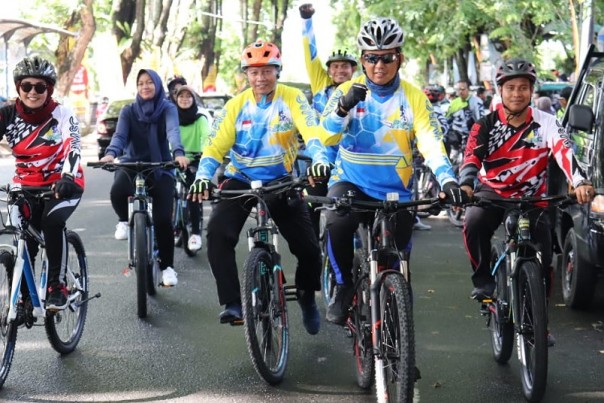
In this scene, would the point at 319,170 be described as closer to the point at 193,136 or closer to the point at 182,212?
the point at 182,212

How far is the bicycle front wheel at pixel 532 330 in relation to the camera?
5.23 meters

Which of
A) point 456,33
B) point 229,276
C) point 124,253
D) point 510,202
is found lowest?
point 124,253

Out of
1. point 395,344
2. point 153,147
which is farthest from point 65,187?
point 153,147

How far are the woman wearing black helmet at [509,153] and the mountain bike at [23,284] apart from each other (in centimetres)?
251

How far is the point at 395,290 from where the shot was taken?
15.8ft

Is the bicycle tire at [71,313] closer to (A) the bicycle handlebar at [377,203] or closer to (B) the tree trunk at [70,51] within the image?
(A) the bicycle handlebar at [377,203]

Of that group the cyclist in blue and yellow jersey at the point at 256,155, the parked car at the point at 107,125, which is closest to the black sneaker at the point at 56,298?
the cyclist in blue and yellow jersey at the point at 256,155

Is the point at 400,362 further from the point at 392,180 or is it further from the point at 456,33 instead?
the point at 456,33

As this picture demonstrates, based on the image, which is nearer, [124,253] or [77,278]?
[77,278]

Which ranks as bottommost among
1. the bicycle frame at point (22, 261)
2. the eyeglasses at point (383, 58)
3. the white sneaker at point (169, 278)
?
the white sneaker at point (169, 278)

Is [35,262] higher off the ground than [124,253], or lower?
higher

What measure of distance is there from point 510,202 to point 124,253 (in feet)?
20.6

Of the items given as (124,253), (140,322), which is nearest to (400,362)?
(140,322)

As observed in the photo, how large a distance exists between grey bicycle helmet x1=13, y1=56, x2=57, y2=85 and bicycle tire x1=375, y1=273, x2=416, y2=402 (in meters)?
2.57
